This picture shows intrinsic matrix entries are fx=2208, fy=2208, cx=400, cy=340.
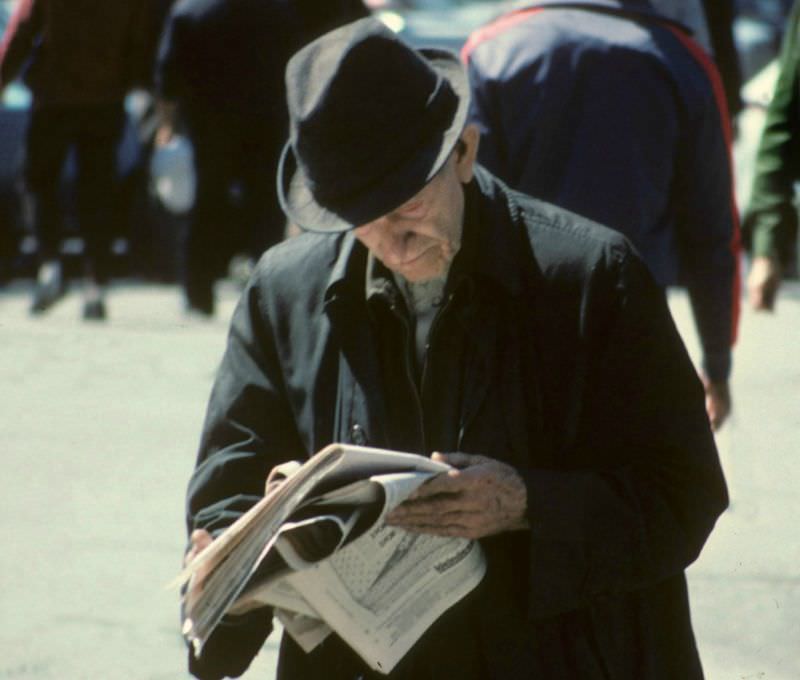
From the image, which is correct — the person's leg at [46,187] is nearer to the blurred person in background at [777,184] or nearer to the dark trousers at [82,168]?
the dark trousers at [82,168]

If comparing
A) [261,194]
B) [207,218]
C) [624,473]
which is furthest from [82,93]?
[624,473]

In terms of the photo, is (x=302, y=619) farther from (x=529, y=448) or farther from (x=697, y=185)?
(x=697, y=185)

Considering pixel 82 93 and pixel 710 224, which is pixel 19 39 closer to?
pixel 82 93

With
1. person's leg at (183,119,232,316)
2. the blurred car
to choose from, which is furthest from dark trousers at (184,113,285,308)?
the blurred car

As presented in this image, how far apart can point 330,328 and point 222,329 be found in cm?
737

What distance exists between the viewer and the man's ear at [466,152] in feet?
9.89

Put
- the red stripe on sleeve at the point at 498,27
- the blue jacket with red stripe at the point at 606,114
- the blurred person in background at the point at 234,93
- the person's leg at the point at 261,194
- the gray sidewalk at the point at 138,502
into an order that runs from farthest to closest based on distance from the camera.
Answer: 1. the person's leg at the point at 261,194
2. the blurred person in background at the point at 234,93
3. the gray sidewalk at the point at 138,502
4. the red stripe on sleeve at the point at 498,27
5. the blue jacket with red stripe at the point at 606,114

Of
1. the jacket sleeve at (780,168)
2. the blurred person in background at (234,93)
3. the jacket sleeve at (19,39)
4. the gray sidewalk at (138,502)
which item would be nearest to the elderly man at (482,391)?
the gray sidewalk at (138,502)

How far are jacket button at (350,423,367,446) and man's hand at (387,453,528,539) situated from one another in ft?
0.59

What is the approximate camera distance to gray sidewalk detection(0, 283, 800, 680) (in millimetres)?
5387

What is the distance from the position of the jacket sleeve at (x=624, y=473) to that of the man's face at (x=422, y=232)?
21 centimetres

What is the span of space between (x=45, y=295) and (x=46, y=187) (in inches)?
27.6

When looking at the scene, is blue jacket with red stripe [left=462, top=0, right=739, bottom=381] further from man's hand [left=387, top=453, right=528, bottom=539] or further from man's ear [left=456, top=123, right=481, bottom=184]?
man's hand [left=387, top=453, right=528, bottom=539]

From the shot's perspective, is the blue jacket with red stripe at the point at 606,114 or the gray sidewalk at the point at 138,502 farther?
the gray sidewalk at the point at 138,502
